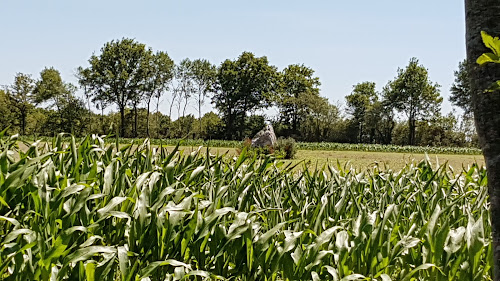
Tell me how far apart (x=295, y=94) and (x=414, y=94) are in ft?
56.2

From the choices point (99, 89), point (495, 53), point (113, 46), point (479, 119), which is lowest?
point (479, 119)

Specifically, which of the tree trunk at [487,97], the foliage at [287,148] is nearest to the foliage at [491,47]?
the tree trunk at [487,97]

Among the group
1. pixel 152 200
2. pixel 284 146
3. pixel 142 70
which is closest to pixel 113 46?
pixel 142 70

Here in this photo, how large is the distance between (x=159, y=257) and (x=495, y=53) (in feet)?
6.13

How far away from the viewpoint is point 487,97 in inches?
41.5

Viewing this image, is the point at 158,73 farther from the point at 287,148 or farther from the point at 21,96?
the point at 287,148

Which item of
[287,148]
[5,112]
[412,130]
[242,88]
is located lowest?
[287,148]

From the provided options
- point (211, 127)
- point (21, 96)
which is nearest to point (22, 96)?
point (21, 96)

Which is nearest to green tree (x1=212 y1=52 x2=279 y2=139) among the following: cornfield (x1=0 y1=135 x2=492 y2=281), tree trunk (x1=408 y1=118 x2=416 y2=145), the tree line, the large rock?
the tree line

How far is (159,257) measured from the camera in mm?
2219

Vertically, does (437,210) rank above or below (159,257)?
above

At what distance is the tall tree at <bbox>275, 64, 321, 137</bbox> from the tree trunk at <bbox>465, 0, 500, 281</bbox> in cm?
5004

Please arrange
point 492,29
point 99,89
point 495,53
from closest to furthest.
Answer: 1. point 495,53
2. point 492,29
3. point 99,89

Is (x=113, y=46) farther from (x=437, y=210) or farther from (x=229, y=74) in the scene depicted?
(x=437, y=210)
